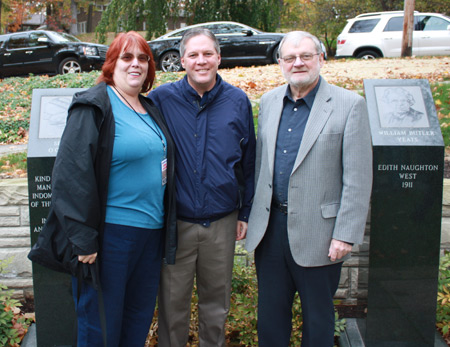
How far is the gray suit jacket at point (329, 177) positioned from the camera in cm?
251

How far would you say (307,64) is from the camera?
8.37 ft

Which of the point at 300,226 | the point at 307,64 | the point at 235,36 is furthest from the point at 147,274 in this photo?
the point at 235,36

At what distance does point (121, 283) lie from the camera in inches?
97.0

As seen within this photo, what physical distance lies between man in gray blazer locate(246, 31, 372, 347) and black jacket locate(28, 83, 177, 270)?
3.00ft

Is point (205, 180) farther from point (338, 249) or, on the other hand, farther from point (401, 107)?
point (401, 107)

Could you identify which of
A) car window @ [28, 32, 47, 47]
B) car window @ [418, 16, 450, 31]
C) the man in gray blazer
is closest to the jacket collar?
the man in gray blazer

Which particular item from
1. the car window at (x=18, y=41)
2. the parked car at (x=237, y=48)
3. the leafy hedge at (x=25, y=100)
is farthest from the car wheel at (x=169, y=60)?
the car window at (x=18, y=41)

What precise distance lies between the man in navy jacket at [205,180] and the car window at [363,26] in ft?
41.9

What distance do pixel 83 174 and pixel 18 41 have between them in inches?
497

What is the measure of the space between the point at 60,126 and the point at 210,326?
1623 millimetres

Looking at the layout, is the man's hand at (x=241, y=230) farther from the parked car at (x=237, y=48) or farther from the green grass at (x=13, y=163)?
the parked car at (x=237, y=48)

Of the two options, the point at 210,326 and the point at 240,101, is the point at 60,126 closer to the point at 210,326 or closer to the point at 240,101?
the point at 240,101

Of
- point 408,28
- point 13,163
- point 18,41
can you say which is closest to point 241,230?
point 13,163

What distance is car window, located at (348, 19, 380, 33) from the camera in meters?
14.3
